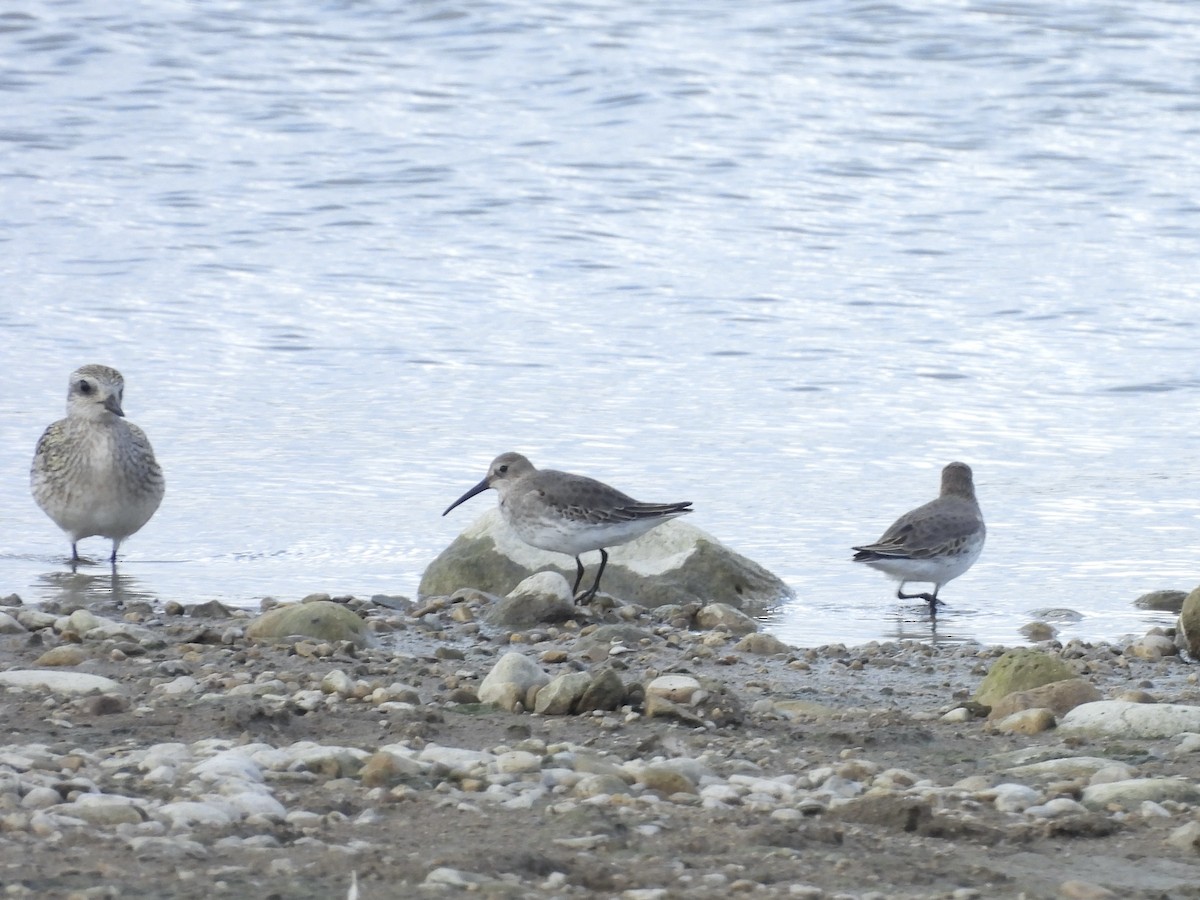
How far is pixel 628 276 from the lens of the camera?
1508 cm

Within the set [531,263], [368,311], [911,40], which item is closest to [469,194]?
[531,263]

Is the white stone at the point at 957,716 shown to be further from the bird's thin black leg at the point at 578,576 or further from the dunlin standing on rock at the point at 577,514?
the bird's thin black leg at the point at 578,576

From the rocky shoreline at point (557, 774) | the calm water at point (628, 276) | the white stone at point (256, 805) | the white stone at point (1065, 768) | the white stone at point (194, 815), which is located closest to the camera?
the rocky shoreline at point (557, 774)

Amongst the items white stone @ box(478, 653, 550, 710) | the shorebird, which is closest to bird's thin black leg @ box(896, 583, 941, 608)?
the shorebird

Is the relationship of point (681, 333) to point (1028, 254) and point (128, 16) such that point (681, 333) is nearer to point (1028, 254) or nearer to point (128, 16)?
point (1028, 254)

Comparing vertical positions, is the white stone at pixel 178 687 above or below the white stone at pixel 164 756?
below

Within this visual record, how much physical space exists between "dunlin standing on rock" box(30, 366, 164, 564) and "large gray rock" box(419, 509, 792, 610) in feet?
4.83

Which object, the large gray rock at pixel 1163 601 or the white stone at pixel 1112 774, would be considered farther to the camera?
the large gray rock at pixel 1163 601

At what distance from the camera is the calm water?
1017 cm

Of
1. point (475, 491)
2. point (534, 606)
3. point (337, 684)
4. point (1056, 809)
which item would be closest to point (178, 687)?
point (337, 684)

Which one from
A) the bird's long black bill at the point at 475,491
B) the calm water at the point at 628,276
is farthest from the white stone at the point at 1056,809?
the bird's long black bill at the point at 475,491

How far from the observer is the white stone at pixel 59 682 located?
6023 millimetres

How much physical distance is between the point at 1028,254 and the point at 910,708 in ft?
31.2

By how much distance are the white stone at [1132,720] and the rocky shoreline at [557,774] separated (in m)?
0.01
